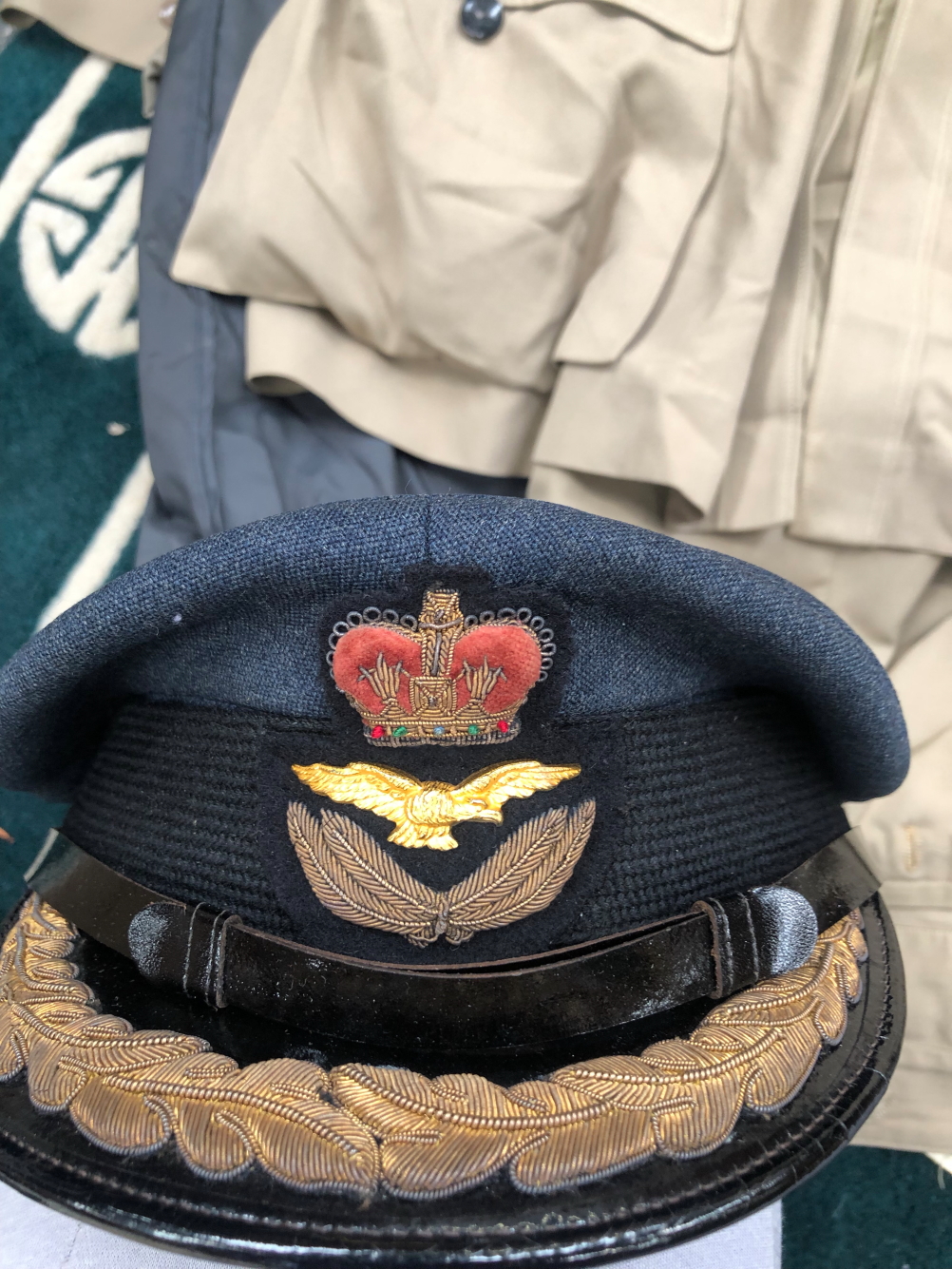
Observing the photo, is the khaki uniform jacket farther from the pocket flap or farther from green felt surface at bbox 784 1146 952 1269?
green felt surface at bbox 784 1146 952 1269

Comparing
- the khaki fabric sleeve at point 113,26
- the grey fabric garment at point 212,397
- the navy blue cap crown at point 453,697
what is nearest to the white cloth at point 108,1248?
the navy blue cap crown at point 453,697

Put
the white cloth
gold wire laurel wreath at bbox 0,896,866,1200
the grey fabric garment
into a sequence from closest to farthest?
gold wire laurel wreath at bbox 0,896,866,1200 < the white cloth < the grey fabric garment

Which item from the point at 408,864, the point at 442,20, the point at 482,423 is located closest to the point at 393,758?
the point at 408,864

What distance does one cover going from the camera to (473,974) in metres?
0.58

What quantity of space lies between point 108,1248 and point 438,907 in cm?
42

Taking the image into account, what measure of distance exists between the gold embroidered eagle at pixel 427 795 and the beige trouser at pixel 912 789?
1.41 ft

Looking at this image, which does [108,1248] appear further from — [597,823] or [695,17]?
[695,17]

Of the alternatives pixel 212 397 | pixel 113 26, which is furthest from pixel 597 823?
pixel 113 26

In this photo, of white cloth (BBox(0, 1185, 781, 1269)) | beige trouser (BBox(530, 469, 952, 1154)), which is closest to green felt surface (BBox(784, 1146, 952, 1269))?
beige trouser (BBox(530, 469, 952, 1154))

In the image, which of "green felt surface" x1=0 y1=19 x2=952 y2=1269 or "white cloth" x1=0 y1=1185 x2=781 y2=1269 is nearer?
"white cloth" x1=0 y1=1185 x2=781 y2=1269

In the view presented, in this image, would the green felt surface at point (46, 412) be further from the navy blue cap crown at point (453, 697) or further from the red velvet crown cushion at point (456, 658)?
the red velvet crown cushion at point (456, 658)

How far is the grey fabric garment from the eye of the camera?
3.05 feet

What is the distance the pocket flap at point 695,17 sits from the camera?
0.80 meters

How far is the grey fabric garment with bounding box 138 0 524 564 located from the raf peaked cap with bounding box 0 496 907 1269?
0.35 m
